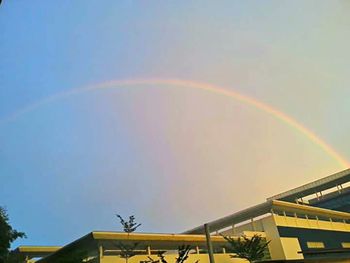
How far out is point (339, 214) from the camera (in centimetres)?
4025

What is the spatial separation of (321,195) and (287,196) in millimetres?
5801

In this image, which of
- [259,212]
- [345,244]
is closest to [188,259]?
[259,212]

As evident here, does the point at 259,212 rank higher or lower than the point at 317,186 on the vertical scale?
lower

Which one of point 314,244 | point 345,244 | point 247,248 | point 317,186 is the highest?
point 317,186

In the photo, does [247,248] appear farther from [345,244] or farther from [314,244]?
[345,244]

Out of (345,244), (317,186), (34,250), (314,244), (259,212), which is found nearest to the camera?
(34,250)

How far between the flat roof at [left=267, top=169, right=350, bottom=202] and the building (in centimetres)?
1807

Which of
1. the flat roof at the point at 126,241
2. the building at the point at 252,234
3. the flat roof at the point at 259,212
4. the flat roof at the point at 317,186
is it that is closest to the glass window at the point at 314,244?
the building at the point at 252,234

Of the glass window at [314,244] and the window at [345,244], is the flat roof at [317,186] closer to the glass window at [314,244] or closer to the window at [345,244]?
the window at [345,244]

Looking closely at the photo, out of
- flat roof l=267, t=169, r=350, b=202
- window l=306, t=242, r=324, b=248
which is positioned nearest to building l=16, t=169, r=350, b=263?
window l=306, t=242, r=324, b=248

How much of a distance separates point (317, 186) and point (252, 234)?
38.0m

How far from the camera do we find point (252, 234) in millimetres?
28969

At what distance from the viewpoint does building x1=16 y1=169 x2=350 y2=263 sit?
2139 cm

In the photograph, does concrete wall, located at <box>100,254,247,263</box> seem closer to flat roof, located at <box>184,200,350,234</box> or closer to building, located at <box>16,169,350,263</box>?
building, located at <box>16,169,350,263</box>
